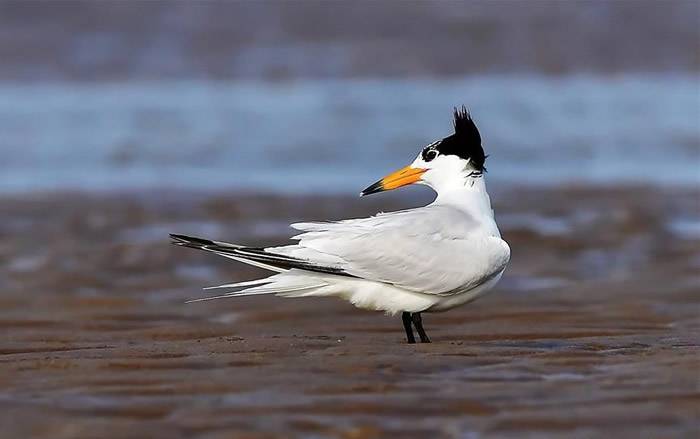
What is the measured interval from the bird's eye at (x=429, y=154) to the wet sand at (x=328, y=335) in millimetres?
805

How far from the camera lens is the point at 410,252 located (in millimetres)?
5832

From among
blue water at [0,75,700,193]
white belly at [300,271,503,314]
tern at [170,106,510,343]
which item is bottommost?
white belly at [300,271,503,314]

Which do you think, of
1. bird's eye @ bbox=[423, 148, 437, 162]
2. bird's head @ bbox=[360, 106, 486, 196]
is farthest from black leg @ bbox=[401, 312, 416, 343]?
bird's eye @ bbox=[423, 148, 437, 162]

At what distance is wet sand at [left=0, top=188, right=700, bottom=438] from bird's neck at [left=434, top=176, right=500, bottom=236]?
580 millimetres

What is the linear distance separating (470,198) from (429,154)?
0.28 m

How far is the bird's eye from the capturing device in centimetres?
629

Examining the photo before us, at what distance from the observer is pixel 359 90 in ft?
52.2

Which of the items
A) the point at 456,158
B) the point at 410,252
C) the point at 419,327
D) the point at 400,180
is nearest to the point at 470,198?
the point at 456,158

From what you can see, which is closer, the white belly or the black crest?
the white belly

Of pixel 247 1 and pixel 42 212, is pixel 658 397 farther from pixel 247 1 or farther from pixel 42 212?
pixel 247 1

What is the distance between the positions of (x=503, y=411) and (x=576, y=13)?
15398mm

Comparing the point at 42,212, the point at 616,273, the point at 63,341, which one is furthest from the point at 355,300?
the point at 42,212

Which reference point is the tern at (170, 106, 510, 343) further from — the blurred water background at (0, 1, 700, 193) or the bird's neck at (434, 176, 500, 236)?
the blurred water background at (0, 1, 700, 193)

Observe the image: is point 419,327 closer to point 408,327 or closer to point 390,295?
point 408,327
